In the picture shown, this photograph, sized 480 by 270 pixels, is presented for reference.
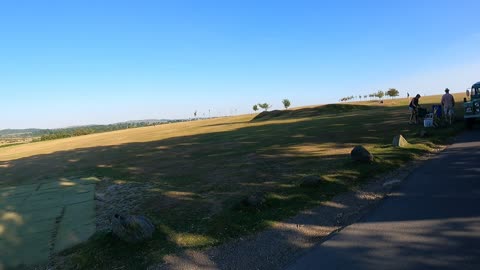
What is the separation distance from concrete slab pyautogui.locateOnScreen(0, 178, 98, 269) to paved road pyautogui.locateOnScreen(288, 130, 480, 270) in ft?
18.5

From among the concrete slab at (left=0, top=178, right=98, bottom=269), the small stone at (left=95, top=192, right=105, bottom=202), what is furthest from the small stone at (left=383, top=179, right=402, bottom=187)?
the small stone at (left=95, top=192, right=105, bottom=202)

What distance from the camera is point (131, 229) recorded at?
24.2 ft

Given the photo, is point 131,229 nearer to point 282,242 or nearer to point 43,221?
point 282,242

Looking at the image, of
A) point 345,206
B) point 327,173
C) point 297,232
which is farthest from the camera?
point 327,173

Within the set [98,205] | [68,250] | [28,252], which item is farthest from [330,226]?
[98,205]

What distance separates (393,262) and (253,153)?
13875mm

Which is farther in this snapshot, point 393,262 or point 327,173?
point 327,173

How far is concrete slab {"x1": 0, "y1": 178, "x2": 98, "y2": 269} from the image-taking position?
809cm

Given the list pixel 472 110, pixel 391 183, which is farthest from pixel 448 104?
pixel 391 183

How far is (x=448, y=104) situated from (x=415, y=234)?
18359 mm

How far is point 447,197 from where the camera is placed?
802cm

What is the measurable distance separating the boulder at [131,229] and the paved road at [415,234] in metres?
3.23

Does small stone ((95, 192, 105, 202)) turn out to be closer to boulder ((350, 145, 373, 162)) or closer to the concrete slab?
the concrete slab

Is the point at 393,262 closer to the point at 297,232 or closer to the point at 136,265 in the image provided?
the point at 297,232
